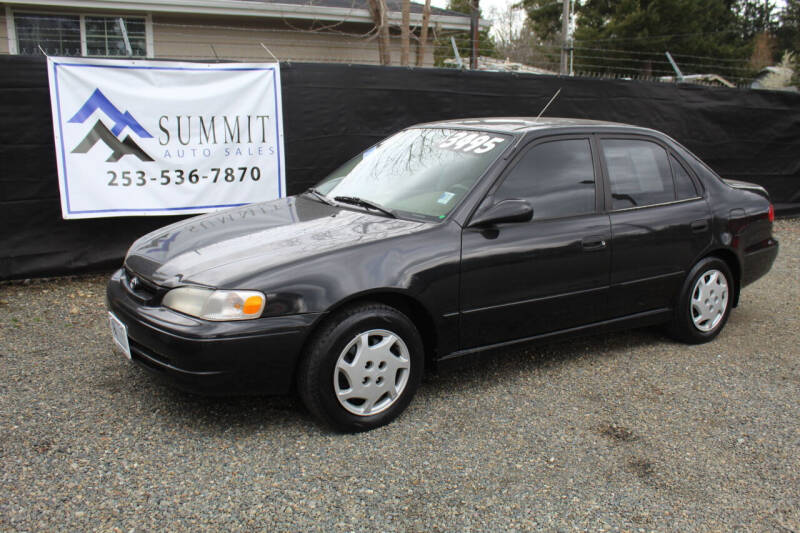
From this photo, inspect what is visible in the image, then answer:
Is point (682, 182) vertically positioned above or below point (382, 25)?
below

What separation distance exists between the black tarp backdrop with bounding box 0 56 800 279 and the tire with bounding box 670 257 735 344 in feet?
11.4

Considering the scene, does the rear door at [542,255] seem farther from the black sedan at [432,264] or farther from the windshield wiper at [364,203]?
the windshield wiper at [364,203]

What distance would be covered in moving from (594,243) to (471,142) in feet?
3.18

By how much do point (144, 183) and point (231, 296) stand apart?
3.42 meters

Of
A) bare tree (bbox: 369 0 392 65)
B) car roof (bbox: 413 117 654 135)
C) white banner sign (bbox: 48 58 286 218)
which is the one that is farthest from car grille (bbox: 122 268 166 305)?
bare tree (bbox: 369 0 392 65)

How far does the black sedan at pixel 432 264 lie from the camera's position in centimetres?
325

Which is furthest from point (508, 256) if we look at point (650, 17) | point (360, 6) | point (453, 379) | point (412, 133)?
point (650, 17)

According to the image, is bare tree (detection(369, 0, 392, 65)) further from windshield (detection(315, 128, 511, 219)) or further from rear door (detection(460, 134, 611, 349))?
rear door (detection(460, 134, 611, 349))

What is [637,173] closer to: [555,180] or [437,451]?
[555,180]

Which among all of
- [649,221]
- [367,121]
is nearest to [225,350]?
[649,221]

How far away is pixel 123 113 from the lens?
5965 millimetres

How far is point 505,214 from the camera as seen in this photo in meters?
3.73

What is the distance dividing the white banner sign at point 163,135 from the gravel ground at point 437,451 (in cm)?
180

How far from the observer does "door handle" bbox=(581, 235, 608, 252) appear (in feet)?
13.6
